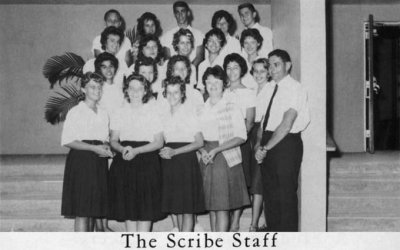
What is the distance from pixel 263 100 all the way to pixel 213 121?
556mm

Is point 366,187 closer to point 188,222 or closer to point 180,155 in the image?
point 188,222

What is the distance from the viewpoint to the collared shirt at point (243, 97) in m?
4.19

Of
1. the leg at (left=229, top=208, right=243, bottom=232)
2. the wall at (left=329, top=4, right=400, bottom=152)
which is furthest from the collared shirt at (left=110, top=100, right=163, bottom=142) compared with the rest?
the wall at (left=329, top=4, right=400, bottom=152)

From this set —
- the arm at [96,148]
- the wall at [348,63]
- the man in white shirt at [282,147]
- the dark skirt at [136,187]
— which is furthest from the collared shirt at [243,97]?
the wall at [348,63]

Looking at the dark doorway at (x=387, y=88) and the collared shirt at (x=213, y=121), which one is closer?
the collared shirt at (x=213, y=121)

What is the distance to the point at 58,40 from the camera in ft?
24.8

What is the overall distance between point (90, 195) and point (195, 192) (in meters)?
0.80

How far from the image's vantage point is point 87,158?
3.86 meters

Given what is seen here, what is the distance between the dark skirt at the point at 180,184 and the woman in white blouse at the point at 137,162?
0.06m

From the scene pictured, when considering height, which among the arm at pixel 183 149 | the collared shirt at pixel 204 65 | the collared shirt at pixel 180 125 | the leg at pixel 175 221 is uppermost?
the collared shirt at pixel 204 65

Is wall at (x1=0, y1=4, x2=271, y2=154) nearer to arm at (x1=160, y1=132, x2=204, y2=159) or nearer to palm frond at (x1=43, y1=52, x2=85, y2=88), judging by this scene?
palm frond at (x1=43, y1=52, x2=85, y2=88)

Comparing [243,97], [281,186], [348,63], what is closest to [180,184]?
[281,186]

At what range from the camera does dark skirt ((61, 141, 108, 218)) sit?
3836mm

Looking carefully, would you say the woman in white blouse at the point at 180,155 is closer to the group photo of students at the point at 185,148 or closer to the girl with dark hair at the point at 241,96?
the group photo of students at the point at 185,148
